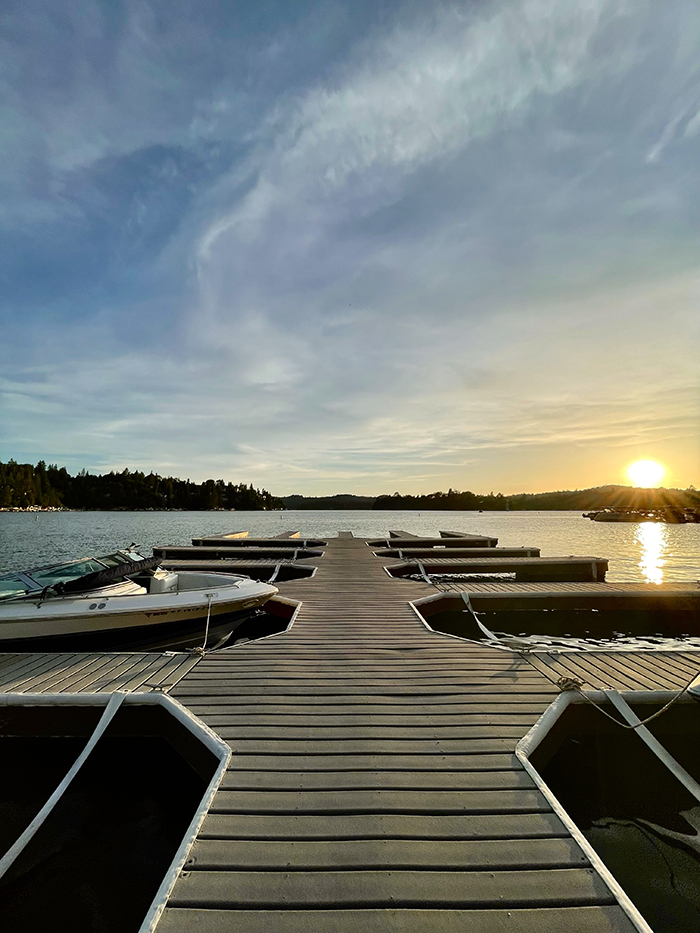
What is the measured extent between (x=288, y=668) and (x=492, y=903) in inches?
134

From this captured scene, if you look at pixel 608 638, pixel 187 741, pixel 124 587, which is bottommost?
pixel 608 638

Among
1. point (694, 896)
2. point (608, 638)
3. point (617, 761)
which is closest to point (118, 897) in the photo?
point (694, 896)

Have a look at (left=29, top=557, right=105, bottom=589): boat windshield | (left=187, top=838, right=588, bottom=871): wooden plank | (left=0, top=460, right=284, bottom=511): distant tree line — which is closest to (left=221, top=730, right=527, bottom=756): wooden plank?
(left=187, top=838, right=588, bottom=871): wooden plank

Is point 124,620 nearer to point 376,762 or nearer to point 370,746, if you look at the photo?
point 370,746

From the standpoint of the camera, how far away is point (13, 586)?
6.61 meters

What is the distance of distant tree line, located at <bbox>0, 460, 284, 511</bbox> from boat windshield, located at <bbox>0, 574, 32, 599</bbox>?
13182 cm

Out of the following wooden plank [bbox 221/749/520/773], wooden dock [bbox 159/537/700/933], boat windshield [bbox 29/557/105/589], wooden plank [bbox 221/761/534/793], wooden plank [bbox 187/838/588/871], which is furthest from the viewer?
boat windshield [bbox 29/557/105/589]

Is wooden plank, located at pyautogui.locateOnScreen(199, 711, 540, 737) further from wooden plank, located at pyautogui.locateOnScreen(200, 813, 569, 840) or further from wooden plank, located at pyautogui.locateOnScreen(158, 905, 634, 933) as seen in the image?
wooden plank, located at pyautogui.locateOnScreen(158, 905, 634, 933)

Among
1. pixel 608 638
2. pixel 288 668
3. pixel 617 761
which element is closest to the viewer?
pixel 617 761

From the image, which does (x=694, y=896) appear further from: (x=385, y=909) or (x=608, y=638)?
(x=608, y=638)

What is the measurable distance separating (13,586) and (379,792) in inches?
239

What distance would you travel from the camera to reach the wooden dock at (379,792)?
2.24 metres

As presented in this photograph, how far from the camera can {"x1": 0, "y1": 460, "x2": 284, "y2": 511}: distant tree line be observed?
391 ft

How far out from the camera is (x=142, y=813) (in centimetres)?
A: 420
